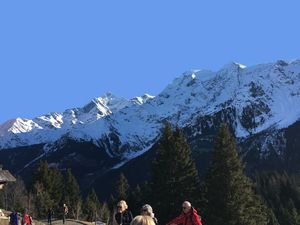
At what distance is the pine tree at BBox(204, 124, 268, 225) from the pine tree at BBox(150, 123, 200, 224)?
6.49 ft

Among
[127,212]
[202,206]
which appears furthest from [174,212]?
[127,212]

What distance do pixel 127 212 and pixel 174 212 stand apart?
114 feet

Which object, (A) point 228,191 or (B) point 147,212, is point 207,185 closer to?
(A) point 228,191

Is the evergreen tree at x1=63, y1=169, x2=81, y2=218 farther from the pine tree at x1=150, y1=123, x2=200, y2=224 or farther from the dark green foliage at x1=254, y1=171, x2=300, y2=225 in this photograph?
the pine tree at x1=150, y1=123, x2=200, y2=224

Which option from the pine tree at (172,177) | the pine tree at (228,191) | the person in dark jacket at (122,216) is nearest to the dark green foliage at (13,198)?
the pine tree at (172,177)

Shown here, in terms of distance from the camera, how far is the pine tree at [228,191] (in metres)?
47.7

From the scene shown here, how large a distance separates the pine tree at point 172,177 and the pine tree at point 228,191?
1.98 meters

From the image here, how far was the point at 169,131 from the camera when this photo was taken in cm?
5319

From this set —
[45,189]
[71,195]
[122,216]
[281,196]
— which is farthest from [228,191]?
[281,196]

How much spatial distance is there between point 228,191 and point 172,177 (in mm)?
4823

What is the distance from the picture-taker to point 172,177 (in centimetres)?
5134

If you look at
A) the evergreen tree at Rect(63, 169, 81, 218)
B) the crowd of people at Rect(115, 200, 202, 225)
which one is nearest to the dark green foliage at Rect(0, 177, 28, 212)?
the evergreen tree at Rect(63, 169, 81, 218)

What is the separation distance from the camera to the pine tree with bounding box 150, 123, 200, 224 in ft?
165

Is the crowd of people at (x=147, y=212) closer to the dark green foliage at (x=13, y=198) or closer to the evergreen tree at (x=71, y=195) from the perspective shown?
the dark green foliage at (x=13, y=198)
